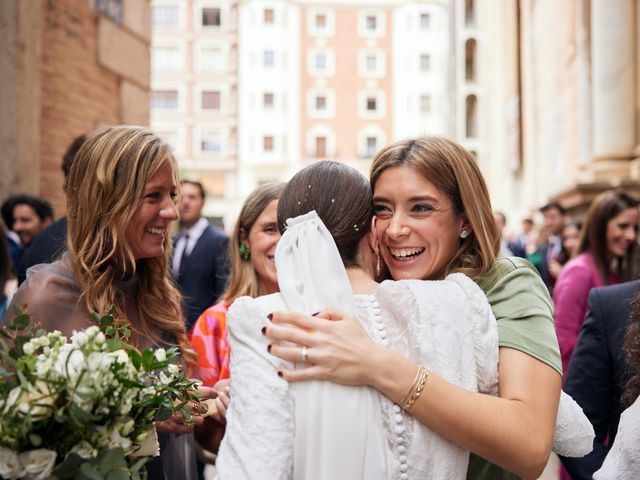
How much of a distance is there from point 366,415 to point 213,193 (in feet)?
230

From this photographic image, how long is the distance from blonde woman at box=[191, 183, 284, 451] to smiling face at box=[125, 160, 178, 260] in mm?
819

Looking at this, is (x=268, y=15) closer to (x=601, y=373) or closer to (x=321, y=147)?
(x=321, y=147)

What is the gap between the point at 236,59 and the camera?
72000 mm

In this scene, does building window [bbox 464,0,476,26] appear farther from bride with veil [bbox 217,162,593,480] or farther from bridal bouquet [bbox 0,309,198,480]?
bridal bouquet [bbox 0,309,198,480]

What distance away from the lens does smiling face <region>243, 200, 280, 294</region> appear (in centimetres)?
452

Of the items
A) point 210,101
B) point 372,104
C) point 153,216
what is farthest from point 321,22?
point 153,216

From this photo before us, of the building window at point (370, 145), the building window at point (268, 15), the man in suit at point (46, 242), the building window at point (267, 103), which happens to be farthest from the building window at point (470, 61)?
the man in suit at point (46, 242)

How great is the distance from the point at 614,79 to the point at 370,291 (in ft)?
47.2

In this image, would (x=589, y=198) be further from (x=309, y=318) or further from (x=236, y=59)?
(x=236, y=59)

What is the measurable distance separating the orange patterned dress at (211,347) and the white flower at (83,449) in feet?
5.80

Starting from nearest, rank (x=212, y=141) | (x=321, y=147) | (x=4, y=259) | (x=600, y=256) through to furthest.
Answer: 1. (x=600, y=256)
2. (x=4, y=259)
3. (x=321, y=147)
4. (x=212, y=141)

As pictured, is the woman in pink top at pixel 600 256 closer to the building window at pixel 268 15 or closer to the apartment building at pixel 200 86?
the apartment building at pixel 200 86

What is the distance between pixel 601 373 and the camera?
3377 millimetres

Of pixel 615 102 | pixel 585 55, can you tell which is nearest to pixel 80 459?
pixel 615 102
